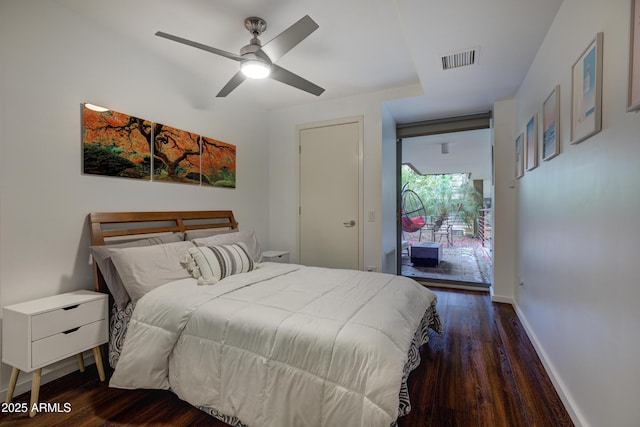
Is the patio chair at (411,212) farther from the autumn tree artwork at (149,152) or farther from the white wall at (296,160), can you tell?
the autumn tree artwork at (149,152)

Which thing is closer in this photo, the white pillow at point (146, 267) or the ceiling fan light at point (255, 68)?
the white pillow at point (146, 267)

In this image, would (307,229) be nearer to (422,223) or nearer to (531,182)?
(422,223)

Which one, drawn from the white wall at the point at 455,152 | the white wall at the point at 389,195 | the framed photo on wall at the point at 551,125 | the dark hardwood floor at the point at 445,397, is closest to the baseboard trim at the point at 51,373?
the dark hardwood floor at the point at 445,397

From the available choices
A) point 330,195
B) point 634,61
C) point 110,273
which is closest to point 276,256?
point 330,195

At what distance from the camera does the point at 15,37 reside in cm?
189

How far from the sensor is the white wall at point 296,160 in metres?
3.68

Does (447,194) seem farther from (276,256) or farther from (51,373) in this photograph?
(51,373)

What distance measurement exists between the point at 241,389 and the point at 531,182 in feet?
9.29

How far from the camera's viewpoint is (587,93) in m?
1.47

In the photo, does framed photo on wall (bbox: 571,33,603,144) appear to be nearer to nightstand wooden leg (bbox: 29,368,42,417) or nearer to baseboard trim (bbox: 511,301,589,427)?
baseboard trim (bbox: 511,301,589,427)

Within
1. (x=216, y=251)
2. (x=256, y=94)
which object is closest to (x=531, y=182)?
(x=216, y=251)

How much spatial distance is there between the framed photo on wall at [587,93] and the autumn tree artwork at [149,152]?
3074mm

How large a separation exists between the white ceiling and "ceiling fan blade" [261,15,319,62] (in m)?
0.29

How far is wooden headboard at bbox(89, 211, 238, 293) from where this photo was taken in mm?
2229
